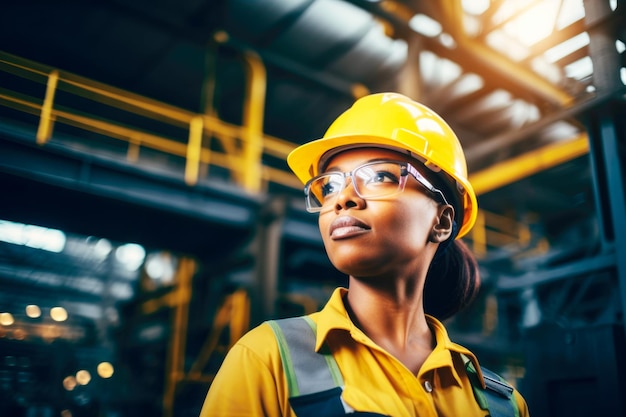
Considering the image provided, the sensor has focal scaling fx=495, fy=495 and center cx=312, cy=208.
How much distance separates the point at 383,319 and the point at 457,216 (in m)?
0.56

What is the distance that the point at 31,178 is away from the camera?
4.12 m

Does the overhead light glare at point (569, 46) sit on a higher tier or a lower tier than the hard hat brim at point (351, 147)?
higher

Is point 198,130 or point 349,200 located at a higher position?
point 198,130

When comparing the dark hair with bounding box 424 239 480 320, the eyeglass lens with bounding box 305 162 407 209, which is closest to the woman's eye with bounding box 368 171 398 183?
the eyeglass lens with bounding box 305 162 407 209

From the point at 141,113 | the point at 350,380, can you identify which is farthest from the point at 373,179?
the point at 141,113

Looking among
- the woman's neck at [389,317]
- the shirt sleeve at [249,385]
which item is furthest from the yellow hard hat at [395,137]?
the shirt sleeve at [249,385]

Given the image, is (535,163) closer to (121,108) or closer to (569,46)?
(569,46)

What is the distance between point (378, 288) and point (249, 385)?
Result: 1.85 feet

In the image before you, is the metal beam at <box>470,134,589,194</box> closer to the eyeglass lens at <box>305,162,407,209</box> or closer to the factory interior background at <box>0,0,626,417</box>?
the factory interior background at <box>0,0,626,417</box>

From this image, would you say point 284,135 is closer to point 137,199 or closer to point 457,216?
point 137,199

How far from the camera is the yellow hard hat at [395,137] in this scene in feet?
5.72

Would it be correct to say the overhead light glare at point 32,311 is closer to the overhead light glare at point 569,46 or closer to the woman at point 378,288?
the woman at point 378,288

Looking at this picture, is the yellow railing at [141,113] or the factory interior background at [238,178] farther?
the factory interior background at [238,178]

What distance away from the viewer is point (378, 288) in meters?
1.69
